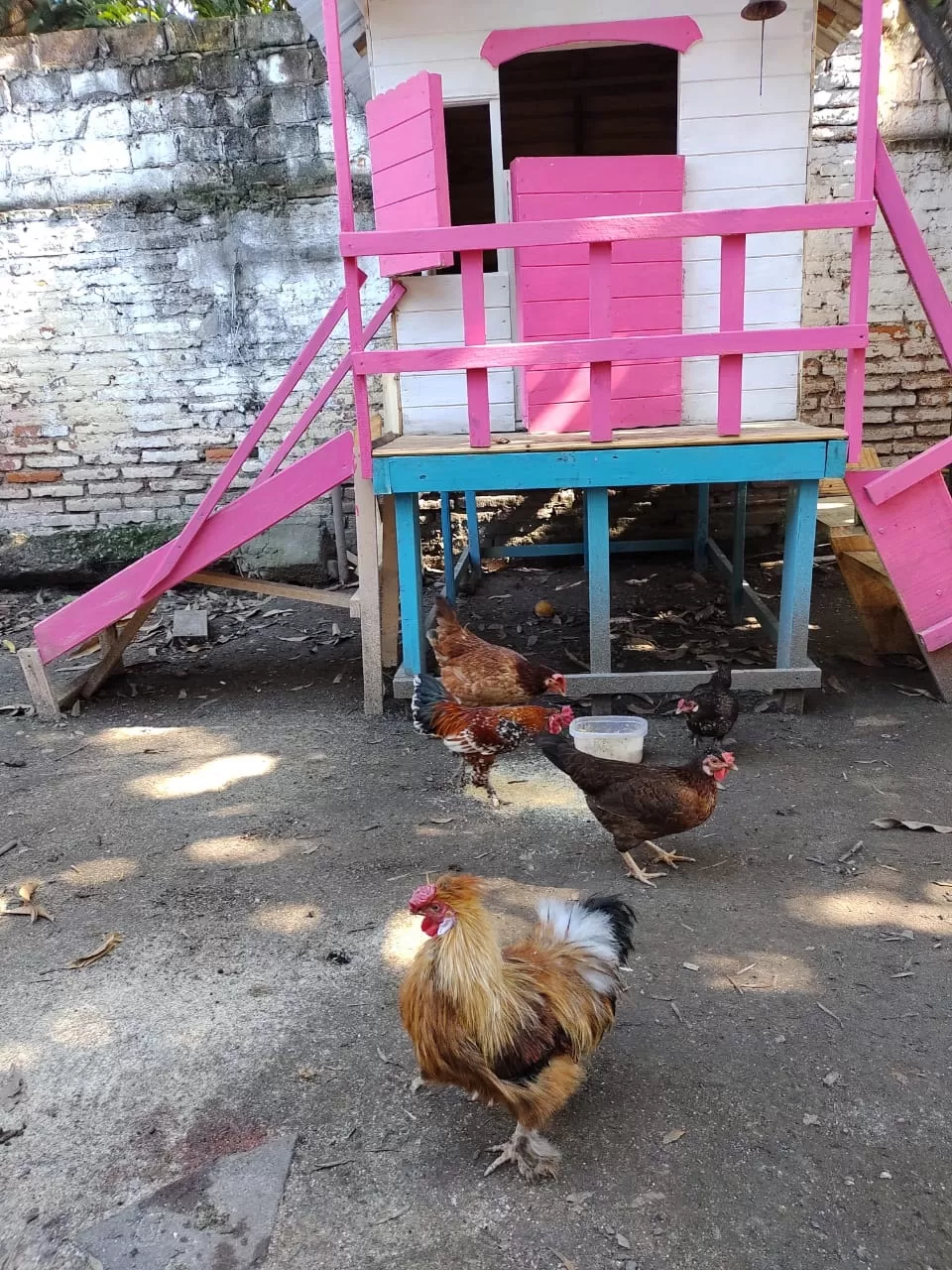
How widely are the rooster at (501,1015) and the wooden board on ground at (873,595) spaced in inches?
Result: 150

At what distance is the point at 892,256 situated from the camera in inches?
279

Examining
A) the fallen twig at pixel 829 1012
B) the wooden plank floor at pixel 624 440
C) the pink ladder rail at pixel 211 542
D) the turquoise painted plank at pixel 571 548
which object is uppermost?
the wooden plank floor at pixel 624 440

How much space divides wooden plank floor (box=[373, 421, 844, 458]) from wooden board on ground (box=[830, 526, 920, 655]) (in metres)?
0.92

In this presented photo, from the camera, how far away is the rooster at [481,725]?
4012 mm

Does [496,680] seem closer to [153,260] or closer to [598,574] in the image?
[598,574]

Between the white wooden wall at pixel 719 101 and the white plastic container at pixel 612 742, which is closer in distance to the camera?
the white plastic container at pixel 612 742

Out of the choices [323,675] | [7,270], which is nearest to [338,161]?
[323,675]

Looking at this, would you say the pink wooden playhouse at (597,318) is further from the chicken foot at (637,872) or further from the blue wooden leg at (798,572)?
the chicken foot at (637,872)

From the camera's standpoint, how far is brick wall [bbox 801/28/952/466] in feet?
22.4

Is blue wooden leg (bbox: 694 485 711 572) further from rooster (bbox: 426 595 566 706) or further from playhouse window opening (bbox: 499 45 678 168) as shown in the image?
rooster (bbox: 426 595 566 706)

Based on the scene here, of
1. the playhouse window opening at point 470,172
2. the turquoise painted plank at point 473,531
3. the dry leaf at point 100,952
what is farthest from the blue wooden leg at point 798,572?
the playhouse window opening at point 470,172

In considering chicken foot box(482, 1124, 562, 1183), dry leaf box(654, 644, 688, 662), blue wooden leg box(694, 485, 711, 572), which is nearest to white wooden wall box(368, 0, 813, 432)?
dry leaf box(654, 644, 688, 662)

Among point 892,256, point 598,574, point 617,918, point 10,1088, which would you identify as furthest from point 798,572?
point 10,1088

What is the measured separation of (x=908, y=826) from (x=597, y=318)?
2764 millimetres
